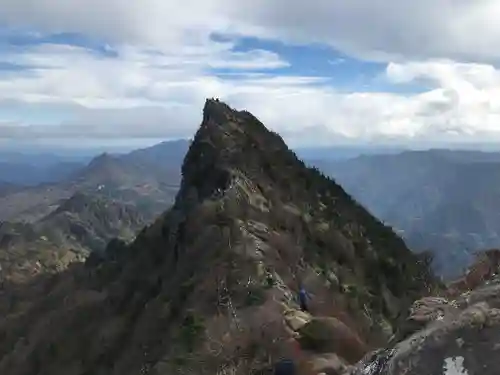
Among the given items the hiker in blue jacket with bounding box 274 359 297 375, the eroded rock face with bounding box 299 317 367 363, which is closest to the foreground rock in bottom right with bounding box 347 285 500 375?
the hiker in blue jacket with bounding box 274 359 297 375

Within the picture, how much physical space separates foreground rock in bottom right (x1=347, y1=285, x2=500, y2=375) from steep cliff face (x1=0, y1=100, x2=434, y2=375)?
10998 mm

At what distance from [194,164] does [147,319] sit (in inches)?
1119

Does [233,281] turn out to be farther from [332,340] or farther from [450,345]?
[450,345]

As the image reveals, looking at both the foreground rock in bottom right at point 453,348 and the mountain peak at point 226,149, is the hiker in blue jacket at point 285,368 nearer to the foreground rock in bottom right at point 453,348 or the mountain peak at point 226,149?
the foreground rock in bottom right at point 453,348

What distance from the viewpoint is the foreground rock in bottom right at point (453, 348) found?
17250mm

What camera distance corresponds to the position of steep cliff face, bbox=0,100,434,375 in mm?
41312

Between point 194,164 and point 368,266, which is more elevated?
point 194,164

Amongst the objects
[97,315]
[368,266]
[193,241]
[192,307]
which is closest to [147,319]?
[193,241]

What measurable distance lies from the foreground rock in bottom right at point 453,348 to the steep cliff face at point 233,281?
11.0 meters

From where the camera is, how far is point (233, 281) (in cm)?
4931

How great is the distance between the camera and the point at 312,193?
261 ft

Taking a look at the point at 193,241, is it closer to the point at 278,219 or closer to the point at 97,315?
the point at 278,219

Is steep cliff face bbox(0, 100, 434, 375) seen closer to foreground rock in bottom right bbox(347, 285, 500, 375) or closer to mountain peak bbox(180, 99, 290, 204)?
mountain peak bbox(180, 99, 290, 204)

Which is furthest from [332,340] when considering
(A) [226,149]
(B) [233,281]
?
(A) [226,149]
